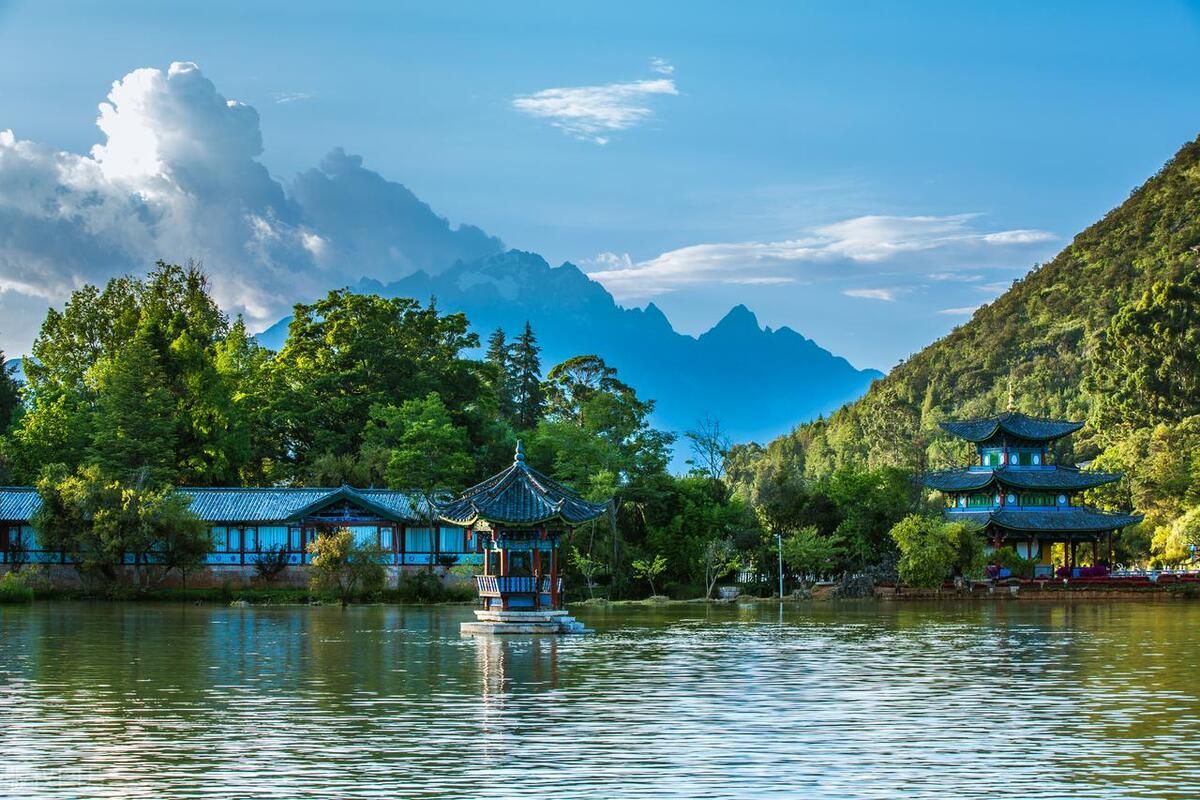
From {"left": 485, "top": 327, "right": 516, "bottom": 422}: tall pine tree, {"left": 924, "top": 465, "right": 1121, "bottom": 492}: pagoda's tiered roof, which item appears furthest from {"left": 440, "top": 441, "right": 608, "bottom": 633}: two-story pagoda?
{"left": 485, "top": 327, "right": 516, "bottom": 422}: tall pine tree

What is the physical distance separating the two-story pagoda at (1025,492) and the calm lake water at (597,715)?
31528 millimetres

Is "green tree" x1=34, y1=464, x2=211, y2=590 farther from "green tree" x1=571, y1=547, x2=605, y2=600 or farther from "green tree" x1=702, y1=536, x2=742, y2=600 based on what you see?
"green tree" x1=702, y1=536, x2=742, y2=600

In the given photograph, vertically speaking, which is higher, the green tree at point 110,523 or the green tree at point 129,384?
the green tree at point 129,384

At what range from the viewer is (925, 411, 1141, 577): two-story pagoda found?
68.2m

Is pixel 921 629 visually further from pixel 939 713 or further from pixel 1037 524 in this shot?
pixel 1037 524

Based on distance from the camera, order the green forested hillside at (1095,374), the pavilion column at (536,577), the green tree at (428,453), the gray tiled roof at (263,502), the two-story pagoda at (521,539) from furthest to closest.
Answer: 1. the green forested hillside at (1095,374)
2. the green tree at (428,453)
3. the gray tiled roof at (263,502)
4. the pavilion column at (536,577)
5. the two-story pagoda at (521,539)

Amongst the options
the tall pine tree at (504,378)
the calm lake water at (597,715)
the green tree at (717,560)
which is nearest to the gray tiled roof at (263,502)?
the green tree at (717,560)

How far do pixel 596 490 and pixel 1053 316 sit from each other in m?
76.6

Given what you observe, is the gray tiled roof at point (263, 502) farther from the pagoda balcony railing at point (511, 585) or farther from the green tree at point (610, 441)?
the pagoda balcony railing at point (511, 585)

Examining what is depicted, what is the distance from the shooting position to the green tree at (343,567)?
5381 cm

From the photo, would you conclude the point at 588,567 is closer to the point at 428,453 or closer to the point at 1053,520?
the point at 428,453

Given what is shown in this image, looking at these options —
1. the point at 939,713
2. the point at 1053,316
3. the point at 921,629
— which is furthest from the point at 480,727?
the point at 1053,316

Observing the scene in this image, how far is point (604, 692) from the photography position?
23.8 meters

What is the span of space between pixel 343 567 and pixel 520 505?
17.1 m
